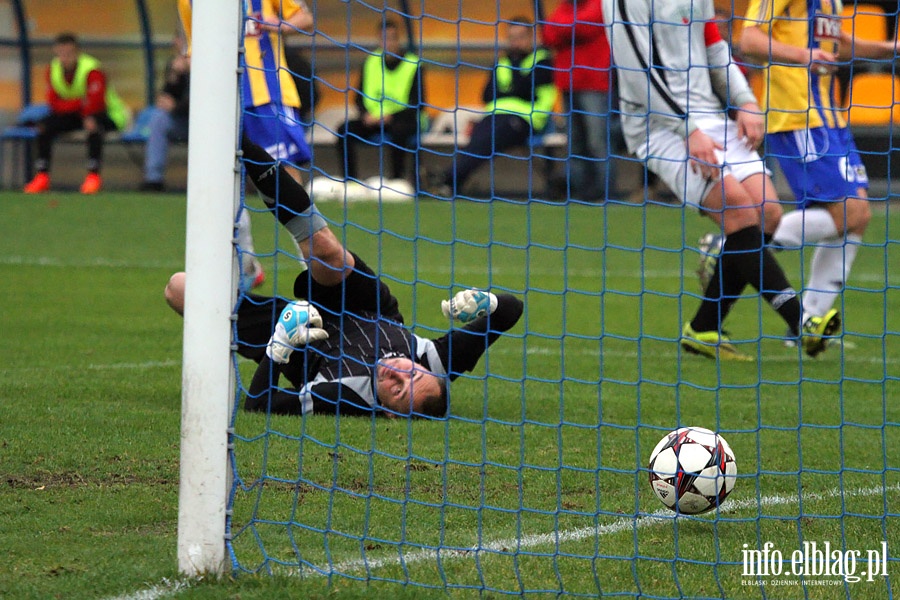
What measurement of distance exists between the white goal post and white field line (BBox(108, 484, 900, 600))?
0.14m

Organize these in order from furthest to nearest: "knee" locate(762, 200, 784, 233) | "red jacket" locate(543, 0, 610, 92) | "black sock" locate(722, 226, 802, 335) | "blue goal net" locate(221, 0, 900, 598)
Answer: "red jacket" locate(543, 0, 610, 92), "knee" locate(762, 200, 784, 233), "black sock" locate(722, 226, 802, 335), "blue goal net" locate(221, 0, 900, 598)

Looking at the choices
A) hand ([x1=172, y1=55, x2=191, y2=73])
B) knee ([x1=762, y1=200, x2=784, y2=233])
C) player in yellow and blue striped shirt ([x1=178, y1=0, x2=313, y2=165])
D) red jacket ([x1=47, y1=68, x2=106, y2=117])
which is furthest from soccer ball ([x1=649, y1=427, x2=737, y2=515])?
red jacket ([x1=47, y1=68, x2=106, y2=117])

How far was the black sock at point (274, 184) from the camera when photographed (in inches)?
152

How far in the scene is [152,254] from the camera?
33.5 feet

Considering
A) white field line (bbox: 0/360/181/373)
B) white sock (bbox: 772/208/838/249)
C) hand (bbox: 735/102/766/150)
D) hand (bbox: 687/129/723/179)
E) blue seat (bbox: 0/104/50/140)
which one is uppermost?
hand (bbox: 735/102/766/150)

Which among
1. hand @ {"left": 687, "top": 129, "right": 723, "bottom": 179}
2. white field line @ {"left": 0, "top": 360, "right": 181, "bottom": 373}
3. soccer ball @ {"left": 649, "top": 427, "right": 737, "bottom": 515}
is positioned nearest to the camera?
soccer ball @ {"left": 649, "top": 427, "right": 737, "bottom": 515}

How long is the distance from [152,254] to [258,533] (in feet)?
23.9

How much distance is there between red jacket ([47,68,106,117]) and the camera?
1524 cm

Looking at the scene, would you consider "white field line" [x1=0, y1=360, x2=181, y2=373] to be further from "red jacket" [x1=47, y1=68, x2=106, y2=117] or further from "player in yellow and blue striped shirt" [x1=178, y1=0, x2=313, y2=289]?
"red jacket" [x1=47, y1=68, x2=106, y2=117]

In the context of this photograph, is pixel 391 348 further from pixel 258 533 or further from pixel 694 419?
pixel 258 533

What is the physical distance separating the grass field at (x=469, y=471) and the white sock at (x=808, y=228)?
2.13 ft

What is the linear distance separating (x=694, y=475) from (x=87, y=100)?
13200 millimetres

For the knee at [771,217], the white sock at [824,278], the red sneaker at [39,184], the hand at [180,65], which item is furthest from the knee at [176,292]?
the red sneaker at [39,184]

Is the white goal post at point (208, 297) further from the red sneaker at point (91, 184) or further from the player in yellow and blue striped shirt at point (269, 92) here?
the red sneaker at point (91, 184)
